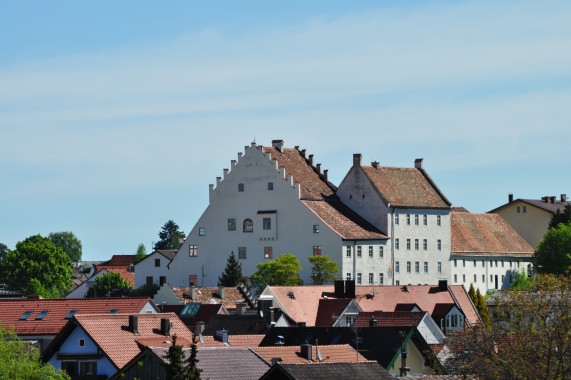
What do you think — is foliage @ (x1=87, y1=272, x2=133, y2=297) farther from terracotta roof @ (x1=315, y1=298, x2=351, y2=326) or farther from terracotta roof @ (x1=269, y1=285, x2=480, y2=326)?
terracotta roof @ (x1=315, y1=298, x2=351, y2=326)

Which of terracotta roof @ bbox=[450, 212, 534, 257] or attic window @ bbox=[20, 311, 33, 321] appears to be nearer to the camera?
attic window @ bbox=[20, 311, 33, 321]

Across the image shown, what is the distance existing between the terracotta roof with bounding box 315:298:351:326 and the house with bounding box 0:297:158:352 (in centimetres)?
2016

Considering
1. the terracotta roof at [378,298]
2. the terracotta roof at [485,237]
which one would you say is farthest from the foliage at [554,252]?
the terracotta roof at [378,298]

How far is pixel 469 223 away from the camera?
175 m

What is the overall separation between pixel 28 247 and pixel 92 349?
364 feet

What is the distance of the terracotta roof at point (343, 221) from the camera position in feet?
484

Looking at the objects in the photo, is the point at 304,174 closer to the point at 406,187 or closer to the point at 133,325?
the point at 406,187

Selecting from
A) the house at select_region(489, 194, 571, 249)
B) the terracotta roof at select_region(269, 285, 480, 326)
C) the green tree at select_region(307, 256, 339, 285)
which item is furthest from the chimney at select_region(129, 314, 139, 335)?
the house at select_region(489, 194, 571, 249)

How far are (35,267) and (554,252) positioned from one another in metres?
59.4

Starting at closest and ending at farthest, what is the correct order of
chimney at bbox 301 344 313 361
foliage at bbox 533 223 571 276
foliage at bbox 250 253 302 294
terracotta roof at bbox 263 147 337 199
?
chimney at bbox 301 344 313 361 < foliage at bbox 250 253 302 294 < terracotta roof at bbox 263 147 337 199 < foliage at bbox 533 223 571 276

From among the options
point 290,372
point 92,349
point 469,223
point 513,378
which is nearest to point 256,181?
point 469,223

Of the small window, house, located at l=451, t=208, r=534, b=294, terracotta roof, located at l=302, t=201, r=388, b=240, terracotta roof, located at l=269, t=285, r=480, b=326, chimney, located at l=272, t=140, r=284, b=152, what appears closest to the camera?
terracotta roof, located at l=269, t=285, r=480, b=326

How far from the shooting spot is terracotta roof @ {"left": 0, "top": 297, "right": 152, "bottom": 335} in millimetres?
86375

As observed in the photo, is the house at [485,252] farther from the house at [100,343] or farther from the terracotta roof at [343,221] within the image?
the house at [100,343]
